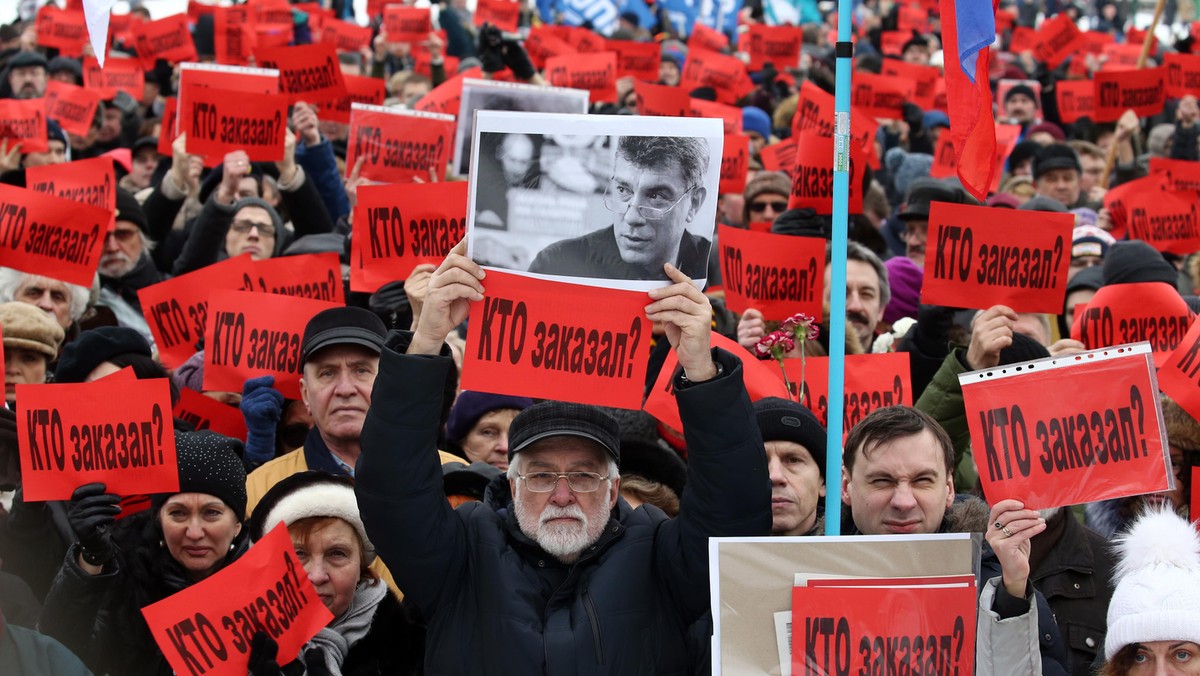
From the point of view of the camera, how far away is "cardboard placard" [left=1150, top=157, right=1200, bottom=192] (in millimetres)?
8906

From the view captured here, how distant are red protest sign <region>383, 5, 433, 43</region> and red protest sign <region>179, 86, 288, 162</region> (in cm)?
668

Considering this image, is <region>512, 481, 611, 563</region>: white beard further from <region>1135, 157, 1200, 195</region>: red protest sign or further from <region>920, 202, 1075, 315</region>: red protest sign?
<region>1135, 157, 1200, 195</region>: red protest sign

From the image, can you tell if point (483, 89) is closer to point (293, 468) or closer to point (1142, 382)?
point (293, 468)

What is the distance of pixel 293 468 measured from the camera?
531 centimetres

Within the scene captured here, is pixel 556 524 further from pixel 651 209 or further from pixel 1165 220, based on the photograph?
pixel 1165 220

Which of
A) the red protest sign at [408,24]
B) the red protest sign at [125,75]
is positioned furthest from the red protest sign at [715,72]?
the red protest sign at [125,75]

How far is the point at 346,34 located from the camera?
15367mm

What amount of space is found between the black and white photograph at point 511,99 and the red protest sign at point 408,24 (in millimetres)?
6675

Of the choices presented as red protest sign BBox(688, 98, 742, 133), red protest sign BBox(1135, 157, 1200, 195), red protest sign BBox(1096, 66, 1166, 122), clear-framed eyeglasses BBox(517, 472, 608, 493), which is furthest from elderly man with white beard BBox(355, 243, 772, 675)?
red protest sign BBox(1096, 66, 1166, 122)

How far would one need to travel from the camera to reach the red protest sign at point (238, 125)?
27.1 feet

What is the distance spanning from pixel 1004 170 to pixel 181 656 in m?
10.3

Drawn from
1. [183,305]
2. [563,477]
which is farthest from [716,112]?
[563,477]

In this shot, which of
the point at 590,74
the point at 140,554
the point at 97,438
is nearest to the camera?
the point at 140,554

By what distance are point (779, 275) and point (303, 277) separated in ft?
6.72
